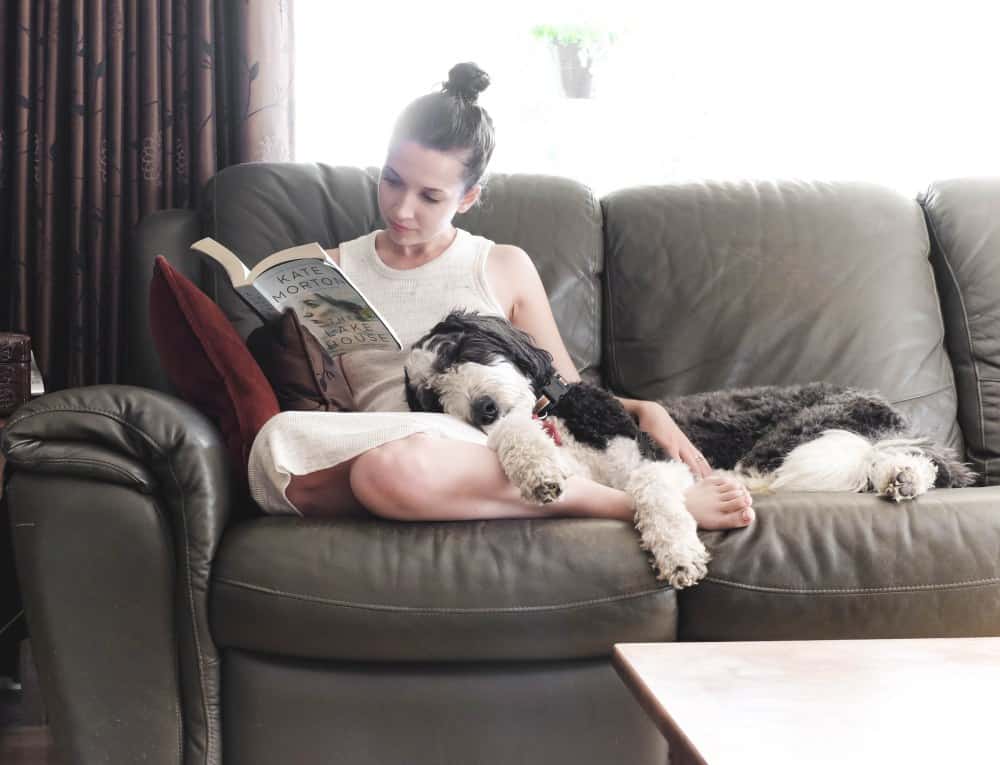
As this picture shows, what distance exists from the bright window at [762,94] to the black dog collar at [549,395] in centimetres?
146

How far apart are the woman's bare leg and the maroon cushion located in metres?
0.25

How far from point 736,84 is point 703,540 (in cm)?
207

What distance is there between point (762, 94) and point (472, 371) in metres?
2.01

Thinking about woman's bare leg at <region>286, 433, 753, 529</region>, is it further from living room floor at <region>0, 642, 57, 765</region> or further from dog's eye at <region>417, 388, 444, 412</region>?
living room floor at <region>0, 642, 57, 765</region>

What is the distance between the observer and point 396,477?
1.55 meters

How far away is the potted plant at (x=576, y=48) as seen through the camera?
2887 millimetres

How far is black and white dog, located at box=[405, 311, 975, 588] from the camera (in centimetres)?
155

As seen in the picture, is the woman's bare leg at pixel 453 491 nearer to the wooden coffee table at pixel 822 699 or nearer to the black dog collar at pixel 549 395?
the black dog collar at pixel 549 395

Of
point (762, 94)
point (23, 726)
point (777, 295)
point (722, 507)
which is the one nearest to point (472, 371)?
point (722, 507)

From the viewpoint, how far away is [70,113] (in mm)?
2672

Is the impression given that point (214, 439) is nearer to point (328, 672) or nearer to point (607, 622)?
point (328, 672)

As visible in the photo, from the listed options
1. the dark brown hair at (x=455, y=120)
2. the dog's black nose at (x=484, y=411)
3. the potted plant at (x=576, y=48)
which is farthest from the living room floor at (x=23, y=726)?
the potted plant at (x=576, y=48)

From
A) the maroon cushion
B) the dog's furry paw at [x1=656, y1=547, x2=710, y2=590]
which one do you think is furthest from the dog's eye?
the dog's furry paw at [x1=656, y1=547, x2=710, y2=590]

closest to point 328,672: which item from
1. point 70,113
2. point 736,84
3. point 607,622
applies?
point 607,622
